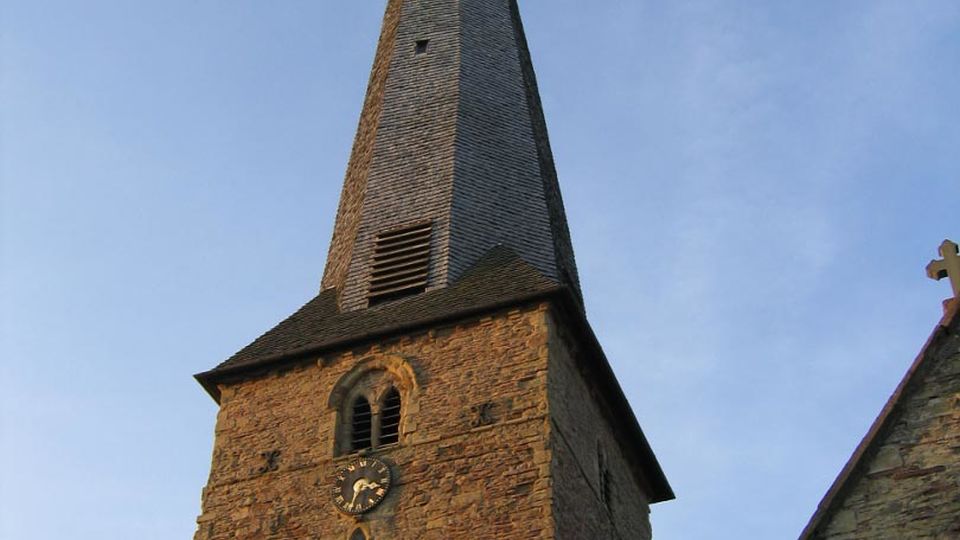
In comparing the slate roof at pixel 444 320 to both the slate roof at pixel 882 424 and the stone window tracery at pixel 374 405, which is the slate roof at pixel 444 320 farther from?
the slate roof at pixel 882 424

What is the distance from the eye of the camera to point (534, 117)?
20.9 metres

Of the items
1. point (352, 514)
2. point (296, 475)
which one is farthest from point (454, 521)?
point (296, 475)

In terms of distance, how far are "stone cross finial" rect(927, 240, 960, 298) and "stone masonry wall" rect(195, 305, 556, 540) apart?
5132 mm

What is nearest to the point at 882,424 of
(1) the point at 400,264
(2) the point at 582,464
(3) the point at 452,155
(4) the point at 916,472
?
(4) the point at 916,472

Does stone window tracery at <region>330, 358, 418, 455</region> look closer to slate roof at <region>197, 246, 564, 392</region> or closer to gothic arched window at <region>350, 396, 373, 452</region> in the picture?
gothic arched window at <region>350, 396, 373, 452</region>

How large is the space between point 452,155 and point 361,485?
557 centimetres

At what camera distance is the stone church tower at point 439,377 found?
586 inches

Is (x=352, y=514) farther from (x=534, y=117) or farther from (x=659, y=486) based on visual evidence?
(x=534, y=117)

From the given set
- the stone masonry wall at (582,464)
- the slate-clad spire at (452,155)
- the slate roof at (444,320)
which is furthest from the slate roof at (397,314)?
the stone masonry wall at (582,464)

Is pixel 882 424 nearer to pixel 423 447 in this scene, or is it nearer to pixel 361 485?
pixel 423 447

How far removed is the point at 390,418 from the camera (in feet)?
52.3

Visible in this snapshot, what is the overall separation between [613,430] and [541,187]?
3485 millimetres

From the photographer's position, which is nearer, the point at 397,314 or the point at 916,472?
the point at 916,472

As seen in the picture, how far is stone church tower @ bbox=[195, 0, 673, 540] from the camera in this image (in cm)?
1488
